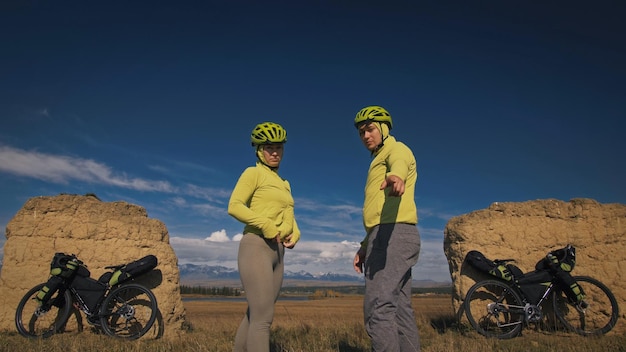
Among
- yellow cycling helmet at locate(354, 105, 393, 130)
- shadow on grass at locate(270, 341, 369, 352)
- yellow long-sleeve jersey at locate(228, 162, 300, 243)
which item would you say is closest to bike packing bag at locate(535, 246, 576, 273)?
shadow on grass at locate(270, 341, 369, 352)

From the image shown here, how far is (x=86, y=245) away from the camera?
6.73 metres

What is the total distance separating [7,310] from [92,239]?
152 cm

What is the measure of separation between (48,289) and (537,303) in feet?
22.5

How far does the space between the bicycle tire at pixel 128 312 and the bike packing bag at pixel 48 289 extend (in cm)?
67

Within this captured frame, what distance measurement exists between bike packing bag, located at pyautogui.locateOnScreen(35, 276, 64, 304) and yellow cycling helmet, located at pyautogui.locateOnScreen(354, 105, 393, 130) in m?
4.92

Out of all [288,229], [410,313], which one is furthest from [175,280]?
[410,313]

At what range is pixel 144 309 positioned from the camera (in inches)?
246

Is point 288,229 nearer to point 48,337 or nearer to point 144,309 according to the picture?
point 144,309

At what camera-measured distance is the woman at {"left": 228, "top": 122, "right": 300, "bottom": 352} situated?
122 inches

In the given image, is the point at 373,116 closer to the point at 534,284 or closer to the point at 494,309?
the point at 494,309

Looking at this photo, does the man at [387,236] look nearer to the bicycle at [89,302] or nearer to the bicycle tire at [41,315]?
the bicycle at [89,302]

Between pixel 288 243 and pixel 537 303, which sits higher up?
pixel 288 243

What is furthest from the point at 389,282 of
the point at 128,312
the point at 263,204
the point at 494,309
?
the point at 128,312

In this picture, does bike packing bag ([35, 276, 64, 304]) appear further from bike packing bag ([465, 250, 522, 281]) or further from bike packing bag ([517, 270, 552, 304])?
bike packing bag ([517, 270, 552, 304])
